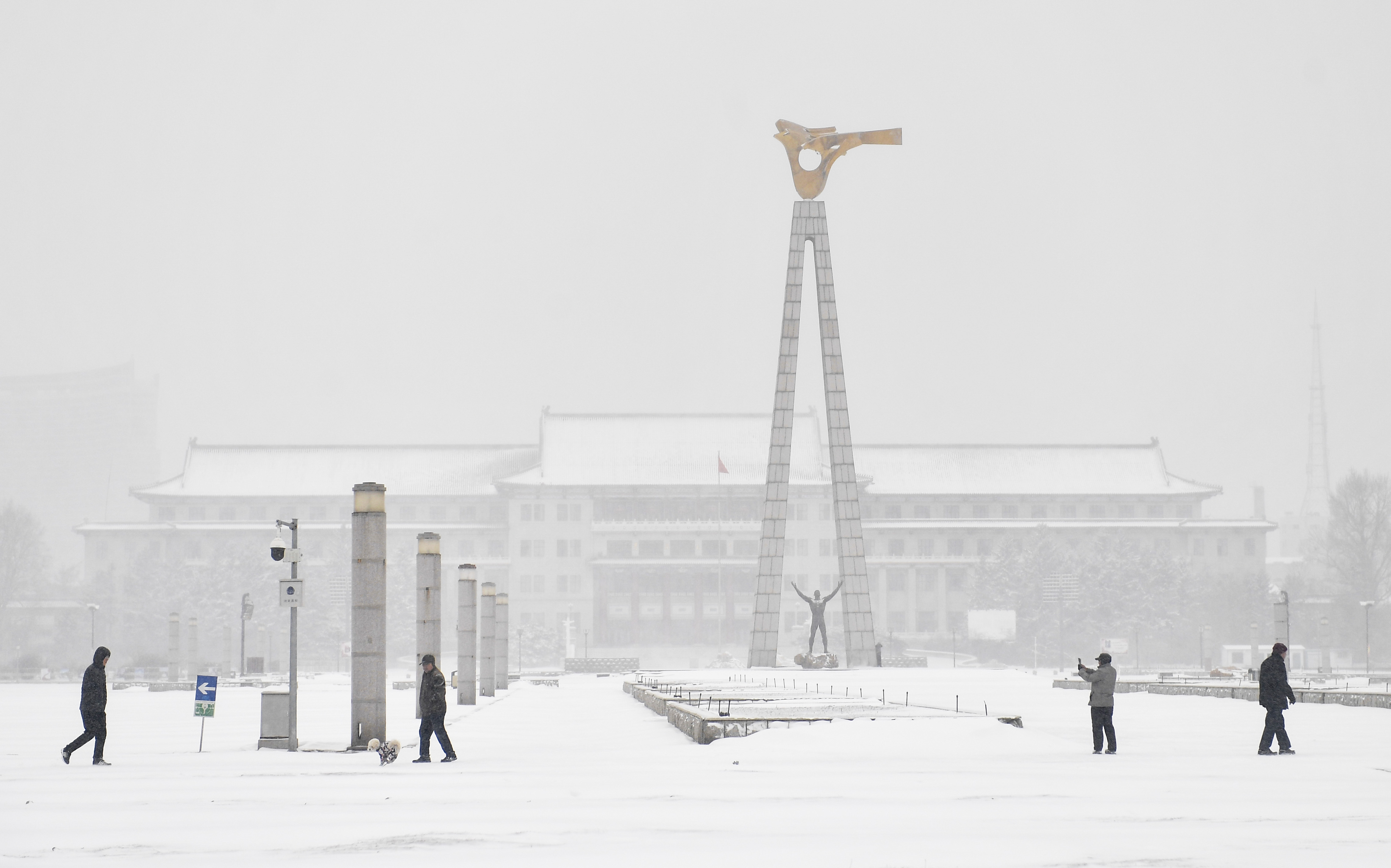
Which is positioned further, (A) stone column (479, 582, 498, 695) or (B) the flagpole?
(B) the flagpole

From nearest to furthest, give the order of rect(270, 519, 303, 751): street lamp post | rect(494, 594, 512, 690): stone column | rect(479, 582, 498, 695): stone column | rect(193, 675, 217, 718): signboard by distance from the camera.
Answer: rect(270, 519, 303, 751): street lamp post → rect(193, 675, 217, 718): signboard → rect(479, 582, 498, 695): stone column → rect(494, 594, 512, 690): stone column

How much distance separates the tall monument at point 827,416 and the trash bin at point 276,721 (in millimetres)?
44683

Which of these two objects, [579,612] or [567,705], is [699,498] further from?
[567,705]

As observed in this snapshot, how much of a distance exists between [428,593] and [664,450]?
10546cm

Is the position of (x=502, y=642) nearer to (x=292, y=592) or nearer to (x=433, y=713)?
(x=292, y=592)

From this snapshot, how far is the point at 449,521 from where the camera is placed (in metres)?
142

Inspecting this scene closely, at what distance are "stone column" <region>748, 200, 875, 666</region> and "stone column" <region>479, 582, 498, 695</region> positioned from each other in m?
17.3

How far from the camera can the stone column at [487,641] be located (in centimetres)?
4941

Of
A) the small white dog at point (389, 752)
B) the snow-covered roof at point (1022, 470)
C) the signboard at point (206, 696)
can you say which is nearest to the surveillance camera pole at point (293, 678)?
the signboard at point (206, 696)

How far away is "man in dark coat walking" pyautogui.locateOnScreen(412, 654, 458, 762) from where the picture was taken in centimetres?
2144

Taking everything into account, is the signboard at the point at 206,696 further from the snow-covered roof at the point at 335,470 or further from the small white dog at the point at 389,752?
the snow-covered roof at the point at 335,470

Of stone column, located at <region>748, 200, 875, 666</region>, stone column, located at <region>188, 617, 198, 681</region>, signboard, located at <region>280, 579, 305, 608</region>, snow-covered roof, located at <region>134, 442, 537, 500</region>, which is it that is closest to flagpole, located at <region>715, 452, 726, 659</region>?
snow-covered roof, located at <region>134, 442, 537, 500</region>

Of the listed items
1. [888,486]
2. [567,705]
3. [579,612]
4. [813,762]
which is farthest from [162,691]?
[888,486]

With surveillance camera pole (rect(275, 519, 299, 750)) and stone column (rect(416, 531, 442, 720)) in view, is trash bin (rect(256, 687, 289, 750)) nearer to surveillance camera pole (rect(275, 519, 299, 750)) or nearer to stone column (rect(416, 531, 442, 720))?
surveillance camera pole (rect(275, 519, 299, 750))
